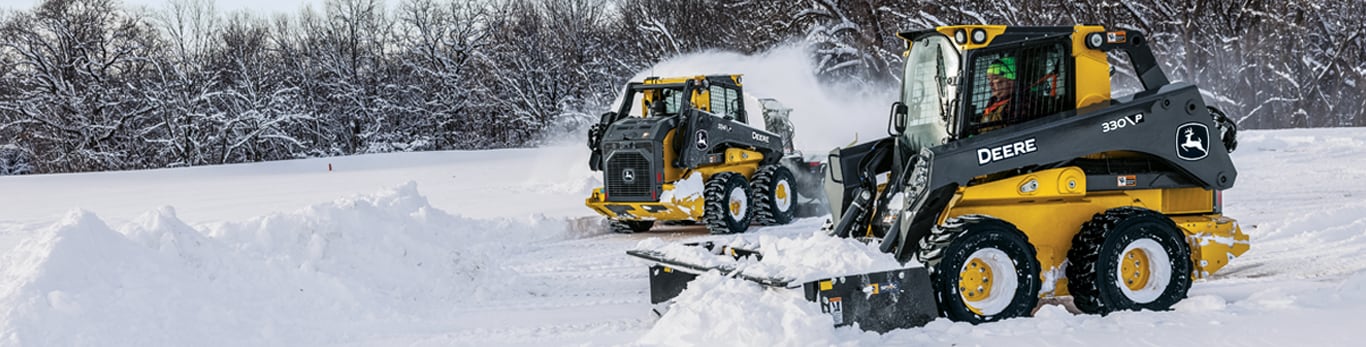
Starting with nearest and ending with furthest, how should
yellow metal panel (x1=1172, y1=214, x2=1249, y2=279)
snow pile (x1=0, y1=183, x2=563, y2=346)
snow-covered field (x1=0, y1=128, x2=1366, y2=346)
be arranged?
snow-covered field (x1=0, y1=128, x2=1366, y2=346) < snow pile (x1=0, y1=183, x2=563, y2=346) < yellow metal panel (x1=1172, y1=214, x2=1249, y2=279)

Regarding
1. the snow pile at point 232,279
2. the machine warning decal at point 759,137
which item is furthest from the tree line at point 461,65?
the snow pile at point 232,279

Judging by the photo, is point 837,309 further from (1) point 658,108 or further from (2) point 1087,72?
(1) point 658,108

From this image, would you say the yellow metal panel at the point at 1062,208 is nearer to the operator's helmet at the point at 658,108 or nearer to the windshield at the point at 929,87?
the windshield at the point at 929,87

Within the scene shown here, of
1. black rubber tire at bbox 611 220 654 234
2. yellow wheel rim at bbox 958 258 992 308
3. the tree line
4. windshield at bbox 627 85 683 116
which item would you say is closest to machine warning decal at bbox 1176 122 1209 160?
yellow wheel rim at bbox 958 258 992 308

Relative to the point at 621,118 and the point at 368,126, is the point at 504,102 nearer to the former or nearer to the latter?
the point at 368,126

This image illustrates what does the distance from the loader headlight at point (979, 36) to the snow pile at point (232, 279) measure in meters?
4.23

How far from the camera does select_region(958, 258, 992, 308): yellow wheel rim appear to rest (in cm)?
648

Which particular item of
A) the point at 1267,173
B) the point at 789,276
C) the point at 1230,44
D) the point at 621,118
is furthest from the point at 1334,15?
the point at 789,276

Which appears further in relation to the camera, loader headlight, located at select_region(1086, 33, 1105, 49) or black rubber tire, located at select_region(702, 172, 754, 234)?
black rubber tire, located at select_region(702, 172, 754, 234)

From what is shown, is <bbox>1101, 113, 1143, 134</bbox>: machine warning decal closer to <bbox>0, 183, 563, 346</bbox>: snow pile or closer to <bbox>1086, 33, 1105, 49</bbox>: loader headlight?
<bbox>1086, 33, 1105, 49</bbox>: loader headlight

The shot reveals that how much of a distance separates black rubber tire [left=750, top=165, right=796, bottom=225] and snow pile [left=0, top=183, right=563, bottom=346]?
4755 mm

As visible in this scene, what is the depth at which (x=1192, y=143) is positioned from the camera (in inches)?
273

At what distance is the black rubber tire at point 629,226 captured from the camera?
13.7 metres

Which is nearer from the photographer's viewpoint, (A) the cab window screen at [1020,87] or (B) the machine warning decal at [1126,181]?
(A) the cab window screen at [1020,87]
